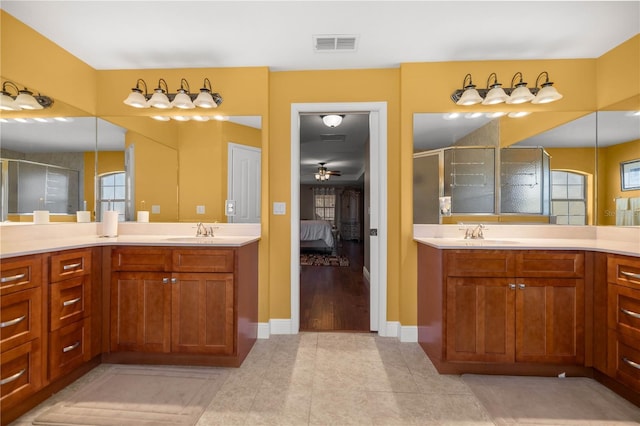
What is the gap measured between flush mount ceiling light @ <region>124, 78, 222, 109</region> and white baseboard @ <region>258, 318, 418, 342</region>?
2025 millimetres

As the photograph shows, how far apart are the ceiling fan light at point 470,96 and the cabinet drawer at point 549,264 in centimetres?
129

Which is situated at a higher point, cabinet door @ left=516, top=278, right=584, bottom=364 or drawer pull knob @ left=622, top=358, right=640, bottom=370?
cabinet door @ left=516, top=278, right=584, bottom=364

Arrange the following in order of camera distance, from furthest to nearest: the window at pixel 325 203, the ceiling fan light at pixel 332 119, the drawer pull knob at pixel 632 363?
the window at pixel 325 203 → the ceiling fan light at pixel 332 119 → the drawer pull knob at pixel 632 363

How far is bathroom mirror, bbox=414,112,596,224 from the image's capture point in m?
2.54

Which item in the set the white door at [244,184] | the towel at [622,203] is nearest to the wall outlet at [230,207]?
the white door at [244,184]

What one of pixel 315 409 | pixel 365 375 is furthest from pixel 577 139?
pixel 315 409

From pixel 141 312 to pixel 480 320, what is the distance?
7.86ft

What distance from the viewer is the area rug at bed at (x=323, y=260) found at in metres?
6.21

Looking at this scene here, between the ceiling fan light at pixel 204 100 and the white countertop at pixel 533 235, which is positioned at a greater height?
the ceiling fan light at pixel 204 100

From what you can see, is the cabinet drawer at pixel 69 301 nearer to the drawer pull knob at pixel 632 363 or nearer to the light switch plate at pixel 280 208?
the light switch plate at pixel 280 208

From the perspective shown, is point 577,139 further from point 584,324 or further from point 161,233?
point 161,233

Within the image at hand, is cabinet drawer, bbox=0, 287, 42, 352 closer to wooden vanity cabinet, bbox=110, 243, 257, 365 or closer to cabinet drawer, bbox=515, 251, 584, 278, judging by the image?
wooden vanity cabinet, bbox=110, 243, 257, 365

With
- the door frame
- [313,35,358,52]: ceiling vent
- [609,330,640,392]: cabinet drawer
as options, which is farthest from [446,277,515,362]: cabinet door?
[313,35,358,52]: ceiling vent

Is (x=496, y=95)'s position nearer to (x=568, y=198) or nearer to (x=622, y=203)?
(x=568, y=198)
